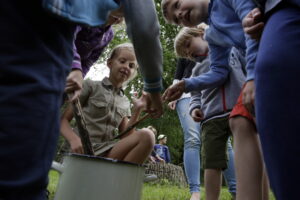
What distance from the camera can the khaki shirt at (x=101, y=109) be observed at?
230cm

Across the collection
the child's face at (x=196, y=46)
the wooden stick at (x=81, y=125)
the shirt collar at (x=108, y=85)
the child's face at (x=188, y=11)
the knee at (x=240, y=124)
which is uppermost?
the child's face at (x=196, y=46)

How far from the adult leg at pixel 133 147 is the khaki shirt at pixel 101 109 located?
28cm

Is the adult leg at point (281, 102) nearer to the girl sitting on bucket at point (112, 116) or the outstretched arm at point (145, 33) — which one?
the outstretched arm at point (145, 33)

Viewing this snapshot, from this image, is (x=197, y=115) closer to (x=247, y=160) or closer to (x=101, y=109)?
(x=101, y=109)

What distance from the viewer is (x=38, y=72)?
647mm

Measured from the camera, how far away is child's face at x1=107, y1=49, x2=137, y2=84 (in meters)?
2.53

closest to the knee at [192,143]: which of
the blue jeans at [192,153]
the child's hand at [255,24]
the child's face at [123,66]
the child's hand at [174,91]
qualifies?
the blue jeans at [192,153]

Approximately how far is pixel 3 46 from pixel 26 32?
5 centimetres

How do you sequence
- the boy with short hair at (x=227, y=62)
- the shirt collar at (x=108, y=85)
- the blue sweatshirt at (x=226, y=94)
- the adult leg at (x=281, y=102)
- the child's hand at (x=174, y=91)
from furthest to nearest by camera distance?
the shirt collar at (x=108, y=85)
the blue sweatshirt at (x=226, y=94)
the child's hand at (x=174, y=91)
the boy with short hair at (x=227, y=62)
the adult leg at (x=281, y=102)

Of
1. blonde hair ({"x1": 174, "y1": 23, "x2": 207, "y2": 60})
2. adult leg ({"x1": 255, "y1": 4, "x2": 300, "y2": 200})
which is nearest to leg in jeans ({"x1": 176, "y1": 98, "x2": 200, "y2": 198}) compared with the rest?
blonde hair ({"x1": 174, "y1": 23, "x2": 207, "y2": 60})

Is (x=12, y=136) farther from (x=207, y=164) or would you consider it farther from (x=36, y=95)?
(x=207, y=164)

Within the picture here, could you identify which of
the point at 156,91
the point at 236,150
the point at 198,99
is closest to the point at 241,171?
the point at 236,150

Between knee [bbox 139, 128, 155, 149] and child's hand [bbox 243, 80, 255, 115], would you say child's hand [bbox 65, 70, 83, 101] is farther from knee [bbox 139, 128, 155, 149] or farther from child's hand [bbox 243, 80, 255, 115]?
knee [bbox 139, 128, 155, 149]

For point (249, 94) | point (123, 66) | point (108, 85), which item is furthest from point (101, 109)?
point (249, 94)
